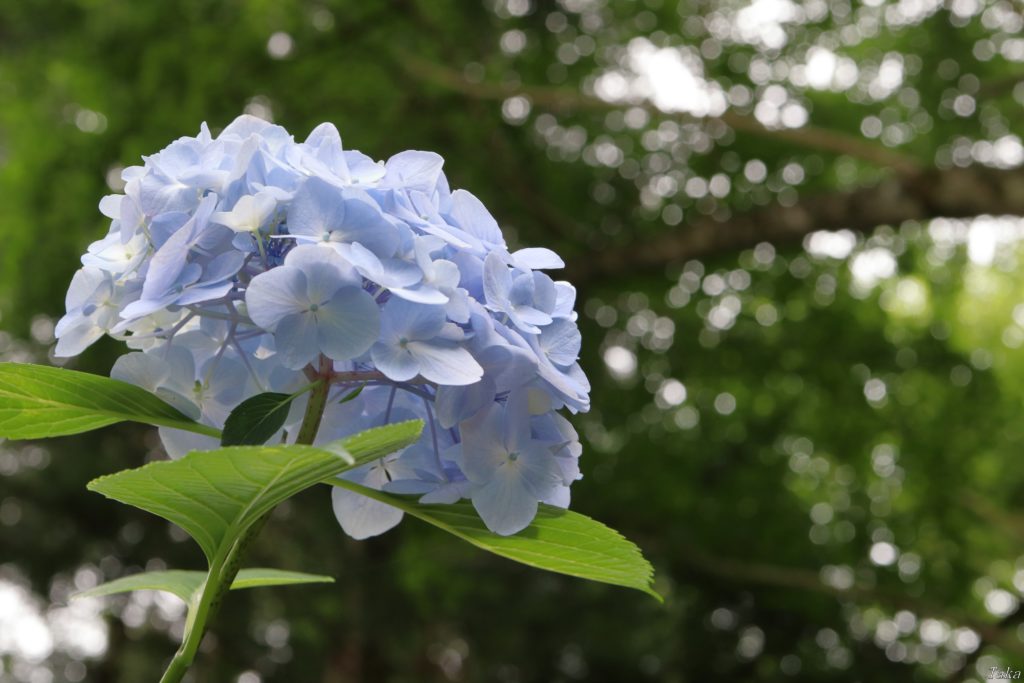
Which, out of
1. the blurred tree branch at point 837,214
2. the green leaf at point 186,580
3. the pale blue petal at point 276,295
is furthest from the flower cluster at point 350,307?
the blurred tree branch at point 837,214

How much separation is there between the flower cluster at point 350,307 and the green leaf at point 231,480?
0.07m

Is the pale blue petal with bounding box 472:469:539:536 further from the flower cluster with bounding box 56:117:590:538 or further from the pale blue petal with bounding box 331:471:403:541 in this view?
the pale blue petal with bounding box 331:471:403:541

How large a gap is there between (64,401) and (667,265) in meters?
5.17

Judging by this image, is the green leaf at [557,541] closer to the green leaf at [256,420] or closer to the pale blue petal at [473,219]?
the green leaf at [256,420]

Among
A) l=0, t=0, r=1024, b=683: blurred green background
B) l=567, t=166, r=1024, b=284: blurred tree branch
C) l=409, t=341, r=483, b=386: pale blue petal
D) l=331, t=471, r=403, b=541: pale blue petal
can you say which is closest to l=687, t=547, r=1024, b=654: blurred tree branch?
l=0, t=0, r=1024, b=683: blurred green background

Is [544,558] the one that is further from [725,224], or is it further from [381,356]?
[725,224]

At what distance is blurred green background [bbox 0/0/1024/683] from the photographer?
5406mm

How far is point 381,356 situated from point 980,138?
571 cm

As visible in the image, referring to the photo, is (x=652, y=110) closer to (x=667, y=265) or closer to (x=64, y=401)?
(x=667, y=265)

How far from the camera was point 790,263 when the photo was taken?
6520 millimetres

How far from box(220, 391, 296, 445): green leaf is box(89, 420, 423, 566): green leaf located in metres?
0.05

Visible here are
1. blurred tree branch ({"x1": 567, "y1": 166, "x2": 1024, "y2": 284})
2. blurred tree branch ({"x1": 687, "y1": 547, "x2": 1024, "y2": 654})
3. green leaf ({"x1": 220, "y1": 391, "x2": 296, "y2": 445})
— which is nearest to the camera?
green leaf ({"x1": 220, "y1": 391, "x2": 296, "y2": 445})

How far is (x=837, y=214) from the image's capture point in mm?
4895

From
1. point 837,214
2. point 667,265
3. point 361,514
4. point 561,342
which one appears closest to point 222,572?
point 361,514
